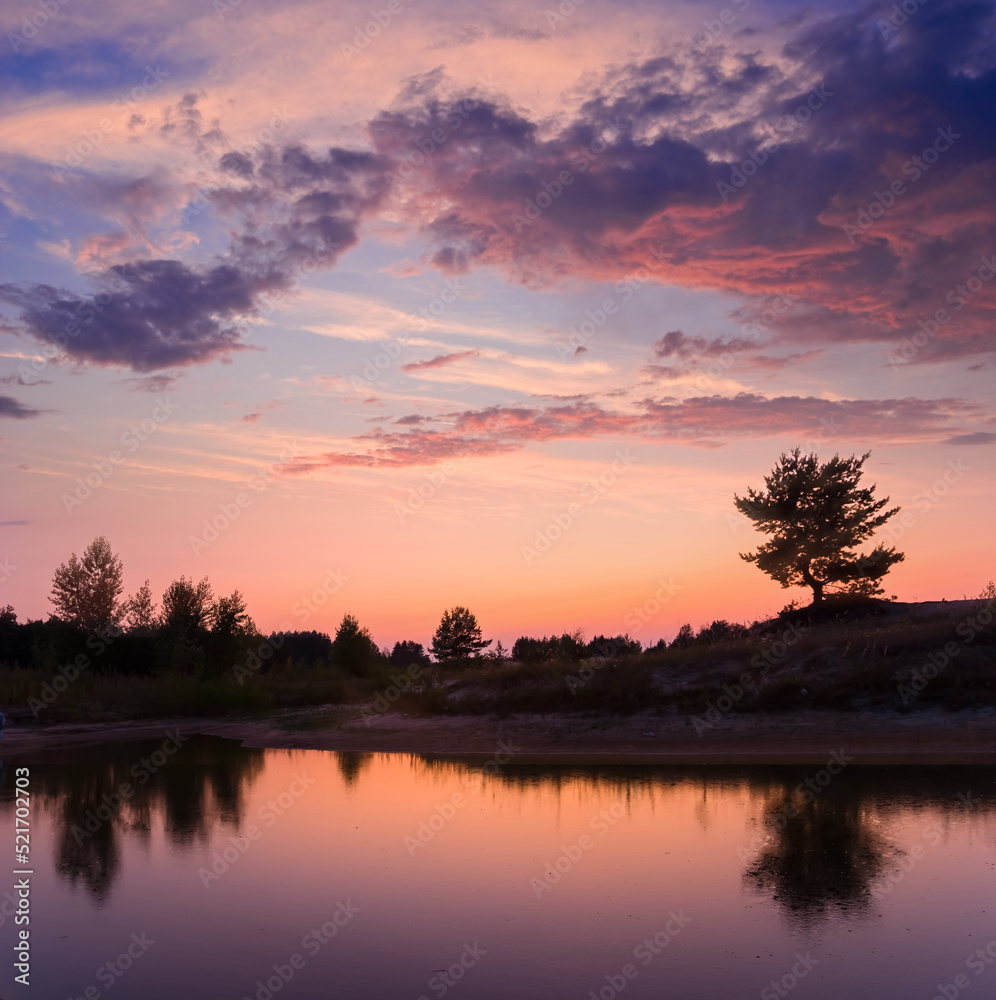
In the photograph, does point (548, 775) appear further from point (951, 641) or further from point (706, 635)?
point (706, 635)

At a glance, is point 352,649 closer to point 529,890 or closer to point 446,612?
point 446,612

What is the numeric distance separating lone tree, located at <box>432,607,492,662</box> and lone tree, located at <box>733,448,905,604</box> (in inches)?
1569

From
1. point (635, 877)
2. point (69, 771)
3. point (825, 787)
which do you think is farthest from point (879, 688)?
point (69, 771)

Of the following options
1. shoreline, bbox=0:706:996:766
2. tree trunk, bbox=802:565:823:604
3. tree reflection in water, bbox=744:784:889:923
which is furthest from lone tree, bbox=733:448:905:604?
tree reflection in water, bbox=744:784:889:923

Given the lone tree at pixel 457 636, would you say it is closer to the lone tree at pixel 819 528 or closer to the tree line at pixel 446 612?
the tree line at pixel 446 612

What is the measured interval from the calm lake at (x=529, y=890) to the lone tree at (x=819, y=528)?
27.0m

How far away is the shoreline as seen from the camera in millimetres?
21266

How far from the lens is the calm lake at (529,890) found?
8.04 m

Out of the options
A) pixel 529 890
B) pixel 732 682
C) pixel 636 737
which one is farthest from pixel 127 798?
pixel 732 682

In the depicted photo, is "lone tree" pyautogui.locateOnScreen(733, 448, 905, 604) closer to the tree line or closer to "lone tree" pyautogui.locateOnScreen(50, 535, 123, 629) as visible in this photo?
the tree line

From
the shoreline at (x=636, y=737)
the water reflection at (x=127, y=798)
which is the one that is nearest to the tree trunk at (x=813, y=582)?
the shoreline at (x=636, y=737)

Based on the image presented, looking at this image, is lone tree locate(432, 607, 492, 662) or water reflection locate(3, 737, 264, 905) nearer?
water reflection locate(3, 737, 264, 905)

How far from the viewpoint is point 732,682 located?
27.3m

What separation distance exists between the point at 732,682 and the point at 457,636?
55.4 m
